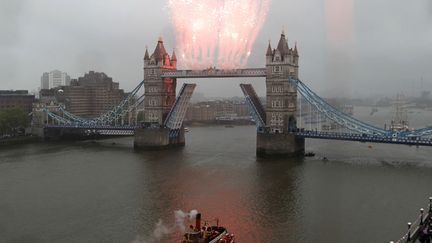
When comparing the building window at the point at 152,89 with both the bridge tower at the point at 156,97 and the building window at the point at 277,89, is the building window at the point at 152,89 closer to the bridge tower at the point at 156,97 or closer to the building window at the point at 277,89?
the bridge tower at the point at 156,97

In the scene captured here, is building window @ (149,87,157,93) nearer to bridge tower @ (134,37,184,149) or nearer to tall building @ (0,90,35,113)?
bridge tower @ (134,37,184,149)

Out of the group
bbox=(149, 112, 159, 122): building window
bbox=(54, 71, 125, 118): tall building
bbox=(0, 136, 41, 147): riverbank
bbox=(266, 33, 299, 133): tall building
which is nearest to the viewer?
bbox=(266, 33, 299, 133): tall building

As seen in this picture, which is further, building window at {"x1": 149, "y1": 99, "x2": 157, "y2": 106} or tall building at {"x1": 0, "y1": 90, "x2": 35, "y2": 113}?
tall building at {"x1": 0, "y1": 90, "x2": 35, "y2": 113}

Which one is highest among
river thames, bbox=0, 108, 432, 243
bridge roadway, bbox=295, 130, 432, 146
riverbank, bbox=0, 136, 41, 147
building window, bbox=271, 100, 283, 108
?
building window, bbox=271, 100, 283, 108

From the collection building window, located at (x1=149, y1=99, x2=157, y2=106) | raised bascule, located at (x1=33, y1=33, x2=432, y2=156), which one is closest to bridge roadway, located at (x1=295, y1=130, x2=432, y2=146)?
raised bascule, located at (x1=33, y1=33, x2=432, y2=156)

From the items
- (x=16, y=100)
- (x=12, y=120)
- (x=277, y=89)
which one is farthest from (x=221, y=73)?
(x=16, y=100)

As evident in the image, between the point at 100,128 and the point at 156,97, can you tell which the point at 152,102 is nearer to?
the point at 156,97

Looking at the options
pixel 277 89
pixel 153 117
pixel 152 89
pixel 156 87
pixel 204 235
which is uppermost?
pixel 156 87
